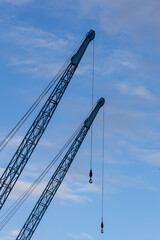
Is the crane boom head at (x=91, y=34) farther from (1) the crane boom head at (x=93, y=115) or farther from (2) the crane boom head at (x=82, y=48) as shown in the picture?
(1) the crane boom head at (x=93, y=115)

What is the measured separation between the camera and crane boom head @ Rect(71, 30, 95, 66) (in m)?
104

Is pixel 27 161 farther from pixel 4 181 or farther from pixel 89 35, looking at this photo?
pixel 89 35

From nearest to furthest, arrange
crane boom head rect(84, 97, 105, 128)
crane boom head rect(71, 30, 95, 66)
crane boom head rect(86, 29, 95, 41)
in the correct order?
crane boom head rect(71, 30, 95, 66) → crane boom head rect(86, 29, 95, 41) → crane boom head rect(84, 97, 105, 128)

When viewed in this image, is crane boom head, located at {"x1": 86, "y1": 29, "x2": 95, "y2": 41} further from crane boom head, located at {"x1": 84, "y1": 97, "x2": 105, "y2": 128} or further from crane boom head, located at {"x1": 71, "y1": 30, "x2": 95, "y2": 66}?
crane boom head, located at {"x1": 84, "y1": 97, "x2": 105, "y2": 128}

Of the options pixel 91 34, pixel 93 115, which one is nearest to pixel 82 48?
pixel 91 34

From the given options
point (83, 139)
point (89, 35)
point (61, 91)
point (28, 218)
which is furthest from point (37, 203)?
point (89, 35)

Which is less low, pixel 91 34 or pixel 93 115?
pixel 93 115

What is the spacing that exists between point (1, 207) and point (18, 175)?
307 inches

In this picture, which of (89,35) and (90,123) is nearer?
(89,35)

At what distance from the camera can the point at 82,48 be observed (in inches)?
4090

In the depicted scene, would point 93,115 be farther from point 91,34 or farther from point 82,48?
point 91,34

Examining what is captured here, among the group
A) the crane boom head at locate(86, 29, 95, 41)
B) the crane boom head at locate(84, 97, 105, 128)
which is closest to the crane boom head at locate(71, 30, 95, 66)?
the crane boom head at locate(86, 29, 95, 41)

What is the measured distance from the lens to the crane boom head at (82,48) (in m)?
104

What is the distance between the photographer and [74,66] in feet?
360
